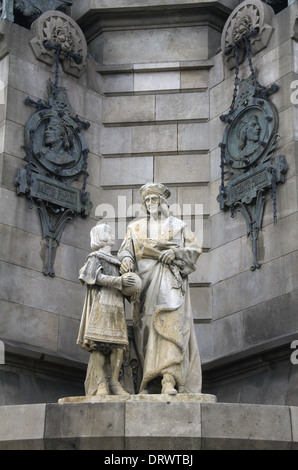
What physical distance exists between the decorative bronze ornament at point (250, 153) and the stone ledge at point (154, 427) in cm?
397

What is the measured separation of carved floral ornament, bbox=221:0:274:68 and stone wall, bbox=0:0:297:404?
0.14 meters

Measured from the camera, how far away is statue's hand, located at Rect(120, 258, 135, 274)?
13156 mm

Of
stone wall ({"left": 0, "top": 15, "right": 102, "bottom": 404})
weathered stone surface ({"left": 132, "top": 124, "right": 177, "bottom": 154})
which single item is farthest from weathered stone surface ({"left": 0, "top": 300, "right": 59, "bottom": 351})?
weathered stone surface ({"left": 132, "top": 124, "right": 177, "bottom": 154})

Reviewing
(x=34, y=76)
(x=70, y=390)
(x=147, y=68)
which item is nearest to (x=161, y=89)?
(x=147, y=68)

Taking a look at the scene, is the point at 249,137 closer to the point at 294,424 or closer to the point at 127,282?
the point at 127,282

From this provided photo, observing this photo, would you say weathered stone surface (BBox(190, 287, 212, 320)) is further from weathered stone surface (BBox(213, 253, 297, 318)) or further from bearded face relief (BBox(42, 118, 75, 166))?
bearded face relief (BBox(42, 118, 75, 166))

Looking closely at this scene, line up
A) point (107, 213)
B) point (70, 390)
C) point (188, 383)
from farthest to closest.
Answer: point (107, 213) < point (70, 390) < point (188, 383)

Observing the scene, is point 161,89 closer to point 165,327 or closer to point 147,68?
point 147,68

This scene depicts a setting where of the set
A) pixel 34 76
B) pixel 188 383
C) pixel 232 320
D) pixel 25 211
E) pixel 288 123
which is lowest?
pixel 188 383

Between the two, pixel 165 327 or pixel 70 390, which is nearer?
pixel 165 327

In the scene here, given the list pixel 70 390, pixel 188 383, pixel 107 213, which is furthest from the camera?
pixel 107 213

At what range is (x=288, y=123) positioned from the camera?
15508 mm

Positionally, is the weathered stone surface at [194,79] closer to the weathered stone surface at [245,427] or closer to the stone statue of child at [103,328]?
the stone statue of child at [103,328]

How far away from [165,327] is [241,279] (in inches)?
114
